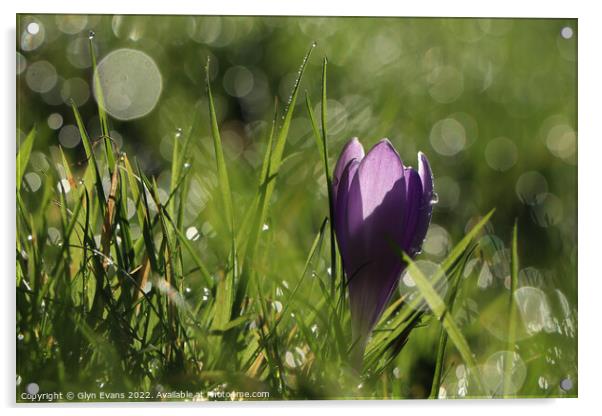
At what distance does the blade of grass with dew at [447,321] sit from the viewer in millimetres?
780

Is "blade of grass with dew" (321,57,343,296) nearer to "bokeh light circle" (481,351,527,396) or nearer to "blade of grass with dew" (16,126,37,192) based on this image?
"bokeh light circle" (481,351,527,396)

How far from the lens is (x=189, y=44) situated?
0.88 metres

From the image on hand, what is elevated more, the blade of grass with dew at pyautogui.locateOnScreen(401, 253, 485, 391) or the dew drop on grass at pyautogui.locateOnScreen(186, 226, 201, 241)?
the dew drop on grass at pyautogui.locateOnScreen(186, 226, 201, 241)

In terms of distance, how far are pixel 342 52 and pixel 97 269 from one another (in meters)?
0.39

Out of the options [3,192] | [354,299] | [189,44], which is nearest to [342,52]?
[189,44]

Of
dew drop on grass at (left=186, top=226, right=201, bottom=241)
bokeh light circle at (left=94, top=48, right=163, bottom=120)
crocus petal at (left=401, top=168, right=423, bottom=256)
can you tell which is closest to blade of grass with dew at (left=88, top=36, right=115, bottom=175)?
bokeh light circle at (left=94, top=48, right=163, bottom=120)

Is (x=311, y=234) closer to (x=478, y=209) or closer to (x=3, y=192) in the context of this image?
(x=478, y=209)

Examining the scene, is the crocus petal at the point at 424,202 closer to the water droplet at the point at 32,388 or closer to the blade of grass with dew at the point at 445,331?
the blade of grass with dew at the point at 445,331

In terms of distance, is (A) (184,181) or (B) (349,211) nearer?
(B) (349,211)

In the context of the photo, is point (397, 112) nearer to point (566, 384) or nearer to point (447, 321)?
point (447, 321)

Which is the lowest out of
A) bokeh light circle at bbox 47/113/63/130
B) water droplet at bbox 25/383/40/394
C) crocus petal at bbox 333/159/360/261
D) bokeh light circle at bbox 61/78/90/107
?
water droplet at bbox 25/383/40/394

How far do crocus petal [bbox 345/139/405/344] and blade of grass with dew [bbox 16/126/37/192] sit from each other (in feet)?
1.33

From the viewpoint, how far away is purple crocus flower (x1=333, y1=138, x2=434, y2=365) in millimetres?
659

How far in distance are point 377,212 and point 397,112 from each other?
0.82 feet
